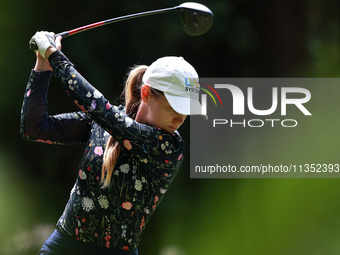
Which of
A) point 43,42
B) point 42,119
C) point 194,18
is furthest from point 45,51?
point 194,18

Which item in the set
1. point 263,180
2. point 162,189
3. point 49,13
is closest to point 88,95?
point 162,189

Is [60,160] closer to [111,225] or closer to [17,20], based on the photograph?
Answer: [17,20]

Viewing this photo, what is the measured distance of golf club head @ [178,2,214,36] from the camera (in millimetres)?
2299

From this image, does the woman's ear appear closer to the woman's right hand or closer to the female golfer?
the female golfer

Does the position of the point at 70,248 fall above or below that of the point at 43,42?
below

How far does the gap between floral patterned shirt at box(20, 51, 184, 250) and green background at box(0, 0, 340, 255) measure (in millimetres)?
2204

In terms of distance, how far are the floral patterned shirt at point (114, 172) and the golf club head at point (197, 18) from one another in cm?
46

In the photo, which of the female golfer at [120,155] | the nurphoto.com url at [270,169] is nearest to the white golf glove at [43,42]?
the female golfer at [120,155]

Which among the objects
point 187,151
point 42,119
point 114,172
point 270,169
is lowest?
point 114,172

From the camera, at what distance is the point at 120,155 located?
2070 millimetres

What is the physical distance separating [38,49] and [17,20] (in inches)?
95.8

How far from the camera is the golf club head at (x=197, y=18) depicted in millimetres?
2299

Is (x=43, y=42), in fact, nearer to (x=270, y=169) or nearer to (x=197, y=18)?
(x=197, y=18)

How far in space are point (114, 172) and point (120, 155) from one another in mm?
63
